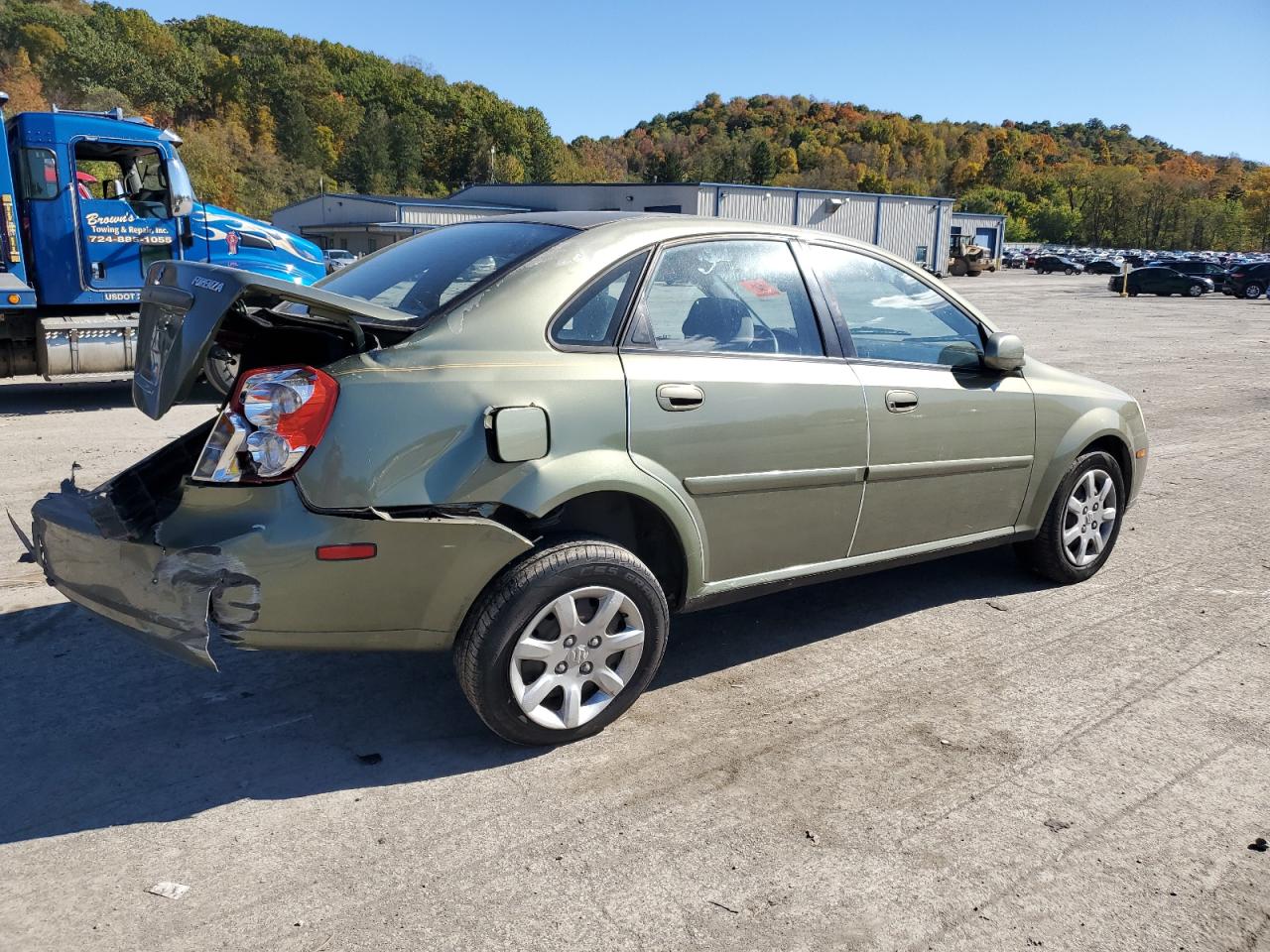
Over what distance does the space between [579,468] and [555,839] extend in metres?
1.10

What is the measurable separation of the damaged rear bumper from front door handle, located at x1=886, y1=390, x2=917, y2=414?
1.71 m

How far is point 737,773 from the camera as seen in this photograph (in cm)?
319

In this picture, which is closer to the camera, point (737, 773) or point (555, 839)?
point (555, 839)

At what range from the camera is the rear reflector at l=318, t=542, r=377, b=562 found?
2848 mm

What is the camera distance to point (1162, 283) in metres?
44.1

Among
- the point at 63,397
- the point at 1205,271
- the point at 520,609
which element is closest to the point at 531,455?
the point at 520,609

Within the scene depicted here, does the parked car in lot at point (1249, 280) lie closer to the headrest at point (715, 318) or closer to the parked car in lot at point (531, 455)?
the parked car in lot at point (531, 455)

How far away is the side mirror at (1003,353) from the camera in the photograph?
4375 millimetres

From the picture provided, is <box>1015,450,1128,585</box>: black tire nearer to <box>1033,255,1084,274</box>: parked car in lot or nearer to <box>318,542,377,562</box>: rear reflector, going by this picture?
<box>318,542,377,562</box>: rear reflector

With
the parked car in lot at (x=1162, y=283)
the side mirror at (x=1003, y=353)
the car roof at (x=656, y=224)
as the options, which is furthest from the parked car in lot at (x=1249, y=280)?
the car roof at (x=656, y=224)

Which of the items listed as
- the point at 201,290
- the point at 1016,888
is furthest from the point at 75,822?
the point at 1016,888

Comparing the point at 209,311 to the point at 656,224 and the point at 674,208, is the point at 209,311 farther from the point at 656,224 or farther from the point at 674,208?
the point at 674,208

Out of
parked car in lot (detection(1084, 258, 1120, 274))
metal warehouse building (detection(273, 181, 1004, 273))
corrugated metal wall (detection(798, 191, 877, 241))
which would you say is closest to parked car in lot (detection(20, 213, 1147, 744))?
metal warehouse building (detection(273, 181, 1004, 273))

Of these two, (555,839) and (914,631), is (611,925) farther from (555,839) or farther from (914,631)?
(914,631)
